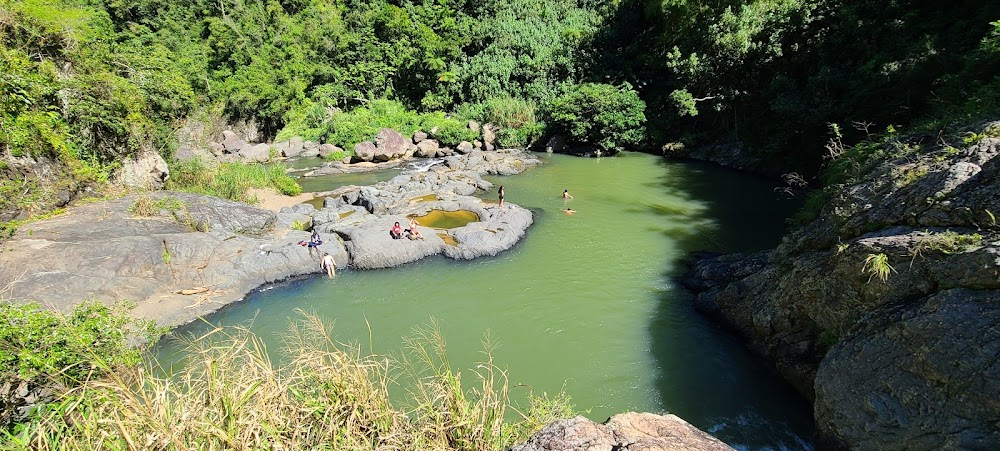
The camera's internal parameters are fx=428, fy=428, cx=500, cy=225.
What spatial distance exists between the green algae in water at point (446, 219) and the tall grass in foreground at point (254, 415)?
1132 cm

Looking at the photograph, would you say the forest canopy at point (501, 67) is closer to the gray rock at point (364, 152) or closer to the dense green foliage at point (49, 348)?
the gray rock at point (364, 152)

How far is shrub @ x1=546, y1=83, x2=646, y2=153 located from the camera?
2675 centimetres

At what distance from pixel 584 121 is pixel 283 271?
21.0 metres

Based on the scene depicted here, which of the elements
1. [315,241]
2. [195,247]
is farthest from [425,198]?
[195,247]

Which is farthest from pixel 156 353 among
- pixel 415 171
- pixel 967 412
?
pixel 415 171

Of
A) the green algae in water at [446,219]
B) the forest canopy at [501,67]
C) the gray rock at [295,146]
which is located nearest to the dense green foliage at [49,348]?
the forest canopy at [501,67]

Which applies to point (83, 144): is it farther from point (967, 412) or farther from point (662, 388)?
point (967, 412)

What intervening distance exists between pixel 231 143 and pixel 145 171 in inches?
717

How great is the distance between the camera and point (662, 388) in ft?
24.8

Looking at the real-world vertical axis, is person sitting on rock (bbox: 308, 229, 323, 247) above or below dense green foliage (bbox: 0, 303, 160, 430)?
below

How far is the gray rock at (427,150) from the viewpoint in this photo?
28734 mm

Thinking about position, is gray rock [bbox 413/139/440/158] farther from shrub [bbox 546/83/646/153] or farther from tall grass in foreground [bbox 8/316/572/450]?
tall grass in foreground [bbox 8/316/572/450]

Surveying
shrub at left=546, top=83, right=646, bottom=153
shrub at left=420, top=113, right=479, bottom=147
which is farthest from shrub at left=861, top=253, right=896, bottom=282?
shrub at left=420, top=113, right=479, bottom=147

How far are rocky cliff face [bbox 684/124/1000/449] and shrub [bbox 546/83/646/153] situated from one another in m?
19.4
